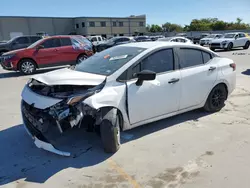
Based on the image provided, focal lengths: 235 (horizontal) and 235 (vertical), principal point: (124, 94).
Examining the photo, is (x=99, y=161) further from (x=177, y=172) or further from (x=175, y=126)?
(x=175, y=126)

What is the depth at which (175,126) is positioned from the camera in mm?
4418

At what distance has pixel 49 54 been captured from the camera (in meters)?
11.4

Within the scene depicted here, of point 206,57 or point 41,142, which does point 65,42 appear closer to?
point 206,57

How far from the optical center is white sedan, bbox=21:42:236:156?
10.6ft

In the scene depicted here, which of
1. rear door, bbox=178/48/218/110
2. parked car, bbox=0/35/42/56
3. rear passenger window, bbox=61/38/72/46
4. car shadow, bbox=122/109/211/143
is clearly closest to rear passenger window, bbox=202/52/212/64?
rear door, bbox=178/48/218/110

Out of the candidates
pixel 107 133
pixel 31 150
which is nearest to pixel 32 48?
pixel 31 150

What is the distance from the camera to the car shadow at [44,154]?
310 cm

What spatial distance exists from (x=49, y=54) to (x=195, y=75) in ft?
28.6

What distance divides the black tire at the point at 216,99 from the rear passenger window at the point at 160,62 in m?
1.30

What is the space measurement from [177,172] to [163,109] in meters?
1.29

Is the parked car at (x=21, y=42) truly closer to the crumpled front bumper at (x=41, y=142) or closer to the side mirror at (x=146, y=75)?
the crumpled front bumper at (x=41, y=142)

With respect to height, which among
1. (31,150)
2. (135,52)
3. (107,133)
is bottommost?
(31,150)

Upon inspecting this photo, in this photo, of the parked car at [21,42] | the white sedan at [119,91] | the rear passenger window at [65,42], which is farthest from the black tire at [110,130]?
the parked car at [21,42]

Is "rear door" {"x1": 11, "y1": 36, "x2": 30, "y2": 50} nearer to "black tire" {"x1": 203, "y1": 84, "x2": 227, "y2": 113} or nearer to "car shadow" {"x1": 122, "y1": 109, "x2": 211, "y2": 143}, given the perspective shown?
"car shadow" {"x1": 122, "y1": 109, "x2": 211, "y2": 143}
